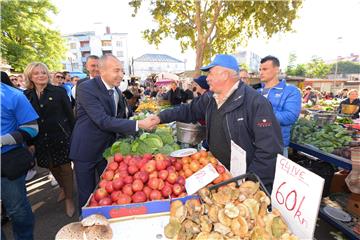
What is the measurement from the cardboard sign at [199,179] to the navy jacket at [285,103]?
191cm

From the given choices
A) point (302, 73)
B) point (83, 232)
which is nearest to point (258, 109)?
point (83, 232)

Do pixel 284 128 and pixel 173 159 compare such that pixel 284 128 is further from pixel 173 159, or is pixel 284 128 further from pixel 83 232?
pixel 83 232

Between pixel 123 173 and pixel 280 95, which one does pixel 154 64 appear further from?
pixel 123 173

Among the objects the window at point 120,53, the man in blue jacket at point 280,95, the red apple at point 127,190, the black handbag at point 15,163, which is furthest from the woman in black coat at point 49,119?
the window at point 120,53

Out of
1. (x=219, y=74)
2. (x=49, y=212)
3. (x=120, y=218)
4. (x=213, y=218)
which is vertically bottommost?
(x=49, y=212)

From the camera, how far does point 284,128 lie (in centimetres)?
370

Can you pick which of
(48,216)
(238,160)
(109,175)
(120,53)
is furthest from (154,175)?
(120,53)

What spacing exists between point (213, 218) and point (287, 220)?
49cm

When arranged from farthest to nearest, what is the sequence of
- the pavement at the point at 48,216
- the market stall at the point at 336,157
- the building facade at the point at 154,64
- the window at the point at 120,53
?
1. the window at the point at 120,53
2. the building facade at the point at 154,64
3. the pavement at the point at 48,216
4. the market stall at the point at 336,157

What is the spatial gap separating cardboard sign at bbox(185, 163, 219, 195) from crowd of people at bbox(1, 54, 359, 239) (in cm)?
30

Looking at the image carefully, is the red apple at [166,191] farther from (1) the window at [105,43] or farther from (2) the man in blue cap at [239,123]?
(1) the window at [105,43]

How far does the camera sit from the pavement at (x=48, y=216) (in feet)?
11.1

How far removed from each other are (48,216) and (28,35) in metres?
24.5

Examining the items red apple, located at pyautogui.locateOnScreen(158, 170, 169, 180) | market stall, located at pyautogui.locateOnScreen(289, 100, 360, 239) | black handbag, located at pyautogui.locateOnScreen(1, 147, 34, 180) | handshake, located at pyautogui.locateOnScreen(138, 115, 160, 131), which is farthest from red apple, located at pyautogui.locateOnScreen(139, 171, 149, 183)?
market stall, located at pyautogui.locateOnScreen(289, 100, 360, 239)
